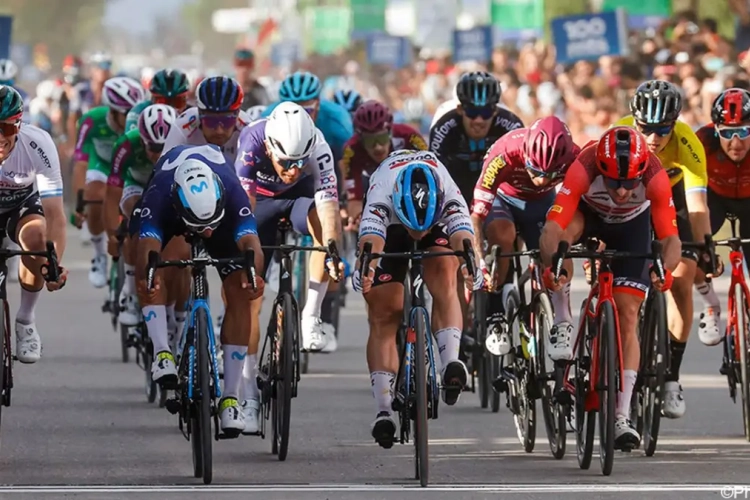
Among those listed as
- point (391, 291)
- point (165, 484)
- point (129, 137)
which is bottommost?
point (165, 484)

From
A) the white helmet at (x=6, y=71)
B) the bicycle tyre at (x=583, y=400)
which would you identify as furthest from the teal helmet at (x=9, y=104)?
the white helmet at (x=6, y=71)

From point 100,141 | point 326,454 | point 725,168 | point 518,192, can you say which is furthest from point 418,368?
point 100,141

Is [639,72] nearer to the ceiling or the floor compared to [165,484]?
nearer to the ceiling

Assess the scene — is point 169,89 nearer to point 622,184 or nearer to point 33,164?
point 33,164

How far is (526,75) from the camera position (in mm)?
34375

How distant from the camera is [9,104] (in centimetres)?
1150

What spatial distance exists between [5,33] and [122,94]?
42.4 feet

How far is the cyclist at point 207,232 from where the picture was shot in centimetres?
1114

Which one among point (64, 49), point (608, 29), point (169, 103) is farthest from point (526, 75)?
point (64, 49)

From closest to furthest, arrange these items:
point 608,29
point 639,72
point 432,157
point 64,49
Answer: point 432,157 < point 639,72 < point 608,29 < point 64,49

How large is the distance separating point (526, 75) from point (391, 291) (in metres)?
23.2

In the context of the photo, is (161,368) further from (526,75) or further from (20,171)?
(526,75)

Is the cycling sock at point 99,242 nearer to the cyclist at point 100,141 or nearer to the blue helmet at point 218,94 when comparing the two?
the cyclist at point 100,141

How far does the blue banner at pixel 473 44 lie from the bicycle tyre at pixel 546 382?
28930mm
